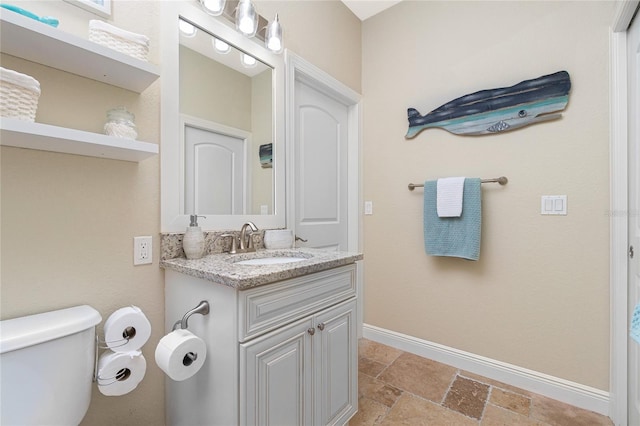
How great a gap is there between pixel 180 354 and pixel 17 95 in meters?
0.85

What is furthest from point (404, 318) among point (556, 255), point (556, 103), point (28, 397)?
point (28, 397)

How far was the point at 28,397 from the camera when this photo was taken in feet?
A: 2.42

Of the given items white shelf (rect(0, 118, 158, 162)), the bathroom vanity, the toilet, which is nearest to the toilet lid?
the toilet

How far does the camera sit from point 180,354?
0.90 metres

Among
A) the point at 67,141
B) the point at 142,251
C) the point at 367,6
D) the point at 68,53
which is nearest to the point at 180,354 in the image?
the point at 142,251

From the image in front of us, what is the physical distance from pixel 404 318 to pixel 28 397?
2067mm

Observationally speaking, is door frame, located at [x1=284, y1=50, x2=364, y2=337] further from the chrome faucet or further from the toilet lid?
the toilet lid

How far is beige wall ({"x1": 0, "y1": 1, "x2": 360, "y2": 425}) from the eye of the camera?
2.97 ft

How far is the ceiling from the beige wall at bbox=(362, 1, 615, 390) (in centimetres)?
6

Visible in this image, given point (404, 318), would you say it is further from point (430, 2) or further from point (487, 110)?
point (430, 2)

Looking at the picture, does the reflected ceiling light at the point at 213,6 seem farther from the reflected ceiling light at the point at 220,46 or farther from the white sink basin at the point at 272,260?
the white sink basin at the point at 272,260

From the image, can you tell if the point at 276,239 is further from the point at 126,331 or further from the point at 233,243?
the point at 126,331

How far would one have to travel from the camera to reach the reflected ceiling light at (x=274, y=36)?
5.09 feet

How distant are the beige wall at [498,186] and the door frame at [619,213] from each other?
5 centimetres
